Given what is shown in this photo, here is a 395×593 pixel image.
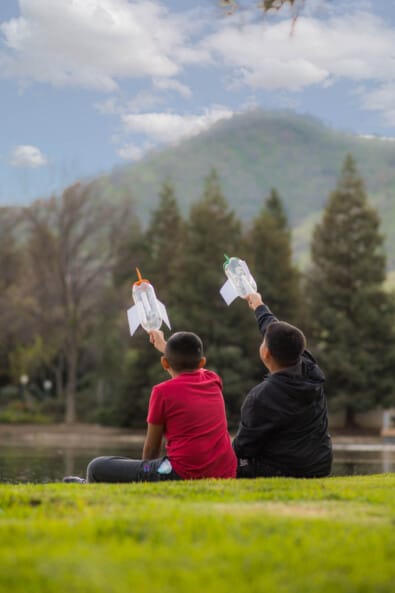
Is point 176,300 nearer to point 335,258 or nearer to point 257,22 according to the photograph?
point 335,258

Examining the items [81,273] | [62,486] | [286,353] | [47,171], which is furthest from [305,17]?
[47,171]

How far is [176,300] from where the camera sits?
38656mm

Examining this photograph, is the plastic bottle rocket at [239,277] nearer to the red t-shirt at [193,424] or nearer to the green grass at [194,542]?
the red t-shirt at [193,424]

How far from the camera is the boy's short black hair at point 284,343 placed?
6.95 m

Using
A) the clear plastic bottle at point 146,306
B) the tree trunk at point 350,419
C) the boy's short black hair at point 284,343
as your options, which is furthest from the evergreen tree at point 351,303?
the boy's short black hair at point 284,343

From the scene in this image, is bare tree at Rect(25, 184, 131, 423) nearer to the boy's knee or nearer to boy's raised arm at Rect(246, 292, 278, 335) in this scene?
boy's raised arm at Rect(246, 292, 278, 335)

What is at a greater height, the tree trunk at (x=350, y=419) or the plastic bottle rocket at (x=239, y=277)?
the plastic bottle rocket at (x=239, y=277)

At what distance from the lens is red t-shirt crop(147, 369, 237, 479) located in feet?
21.8

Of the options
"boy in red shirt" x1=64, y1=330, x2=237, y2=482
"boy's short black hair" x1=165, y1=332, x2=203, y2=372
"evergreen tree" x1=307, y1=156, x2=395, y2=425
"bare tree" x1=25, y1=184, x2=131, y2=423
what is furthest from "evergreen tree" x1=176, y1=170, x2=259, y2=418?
"boy's short black hair" x1=165, y1=332, x2=203, y2=372

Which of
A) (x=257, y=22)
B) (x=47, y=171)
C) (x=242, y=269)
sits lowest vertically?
A: (x=242, y=269)

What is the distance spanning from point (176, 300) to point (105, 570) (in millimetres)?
35222

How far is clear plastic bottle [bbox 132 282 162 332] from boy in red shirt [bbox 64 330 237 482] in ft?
3.26

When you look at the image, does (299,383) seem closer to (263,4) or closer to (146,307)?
(146,307)

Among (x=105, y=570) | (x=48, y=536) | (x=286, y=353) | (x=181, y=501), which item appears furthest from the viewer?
(x=286, y=353)
